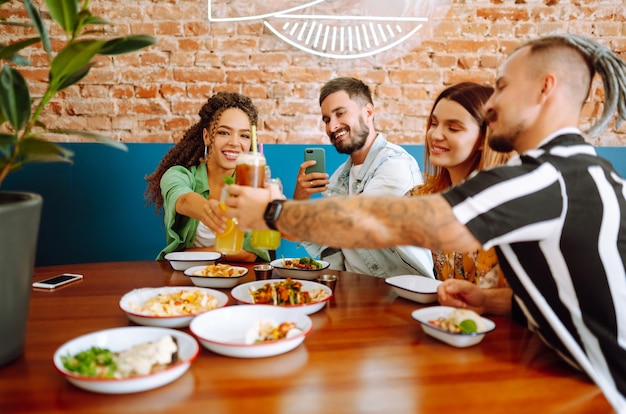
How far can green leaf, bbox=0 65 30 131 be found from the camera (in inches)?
37.1

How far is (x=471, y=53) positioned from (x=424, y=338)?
226 cm

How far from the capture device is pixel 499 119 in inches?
47.8

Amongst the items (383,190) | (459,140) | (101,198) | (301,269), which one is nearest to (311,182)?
(383,190)

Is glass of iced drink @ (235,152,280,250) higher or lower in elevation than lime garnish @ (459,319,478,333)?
higher

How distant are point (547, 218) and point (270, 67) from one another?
2150 millimetres

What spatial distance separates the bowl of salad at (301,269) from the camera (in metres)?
1.69

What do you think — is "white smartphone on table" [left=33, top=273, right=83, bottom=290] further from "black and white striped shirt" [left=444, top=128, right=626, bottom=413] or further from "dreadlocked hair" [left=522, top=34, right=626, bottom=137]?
"dreadlocked hair" [left=522, top=34, right=626, bottom=137]

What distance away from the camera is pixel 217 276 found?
60.5 inches

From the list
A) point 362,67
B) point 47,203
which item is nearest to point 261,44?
point 362,67

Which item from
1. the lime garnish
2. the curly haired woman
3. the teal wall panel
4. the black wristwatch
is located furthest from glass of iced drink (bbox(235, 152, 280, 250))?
the teal wall panel

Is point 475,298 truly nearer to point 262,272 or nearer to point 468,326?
point 468,326

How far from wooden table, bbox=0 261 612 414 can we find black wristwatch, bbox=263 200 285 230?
288 mm

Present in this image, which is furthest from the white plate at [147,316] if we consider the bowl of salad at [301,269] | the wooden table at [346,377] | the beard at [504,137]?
the beard at [504,137]

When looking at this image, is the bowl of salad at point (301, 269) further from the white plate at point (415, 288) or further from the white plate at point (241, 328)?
the white plate at point (241, 328)
